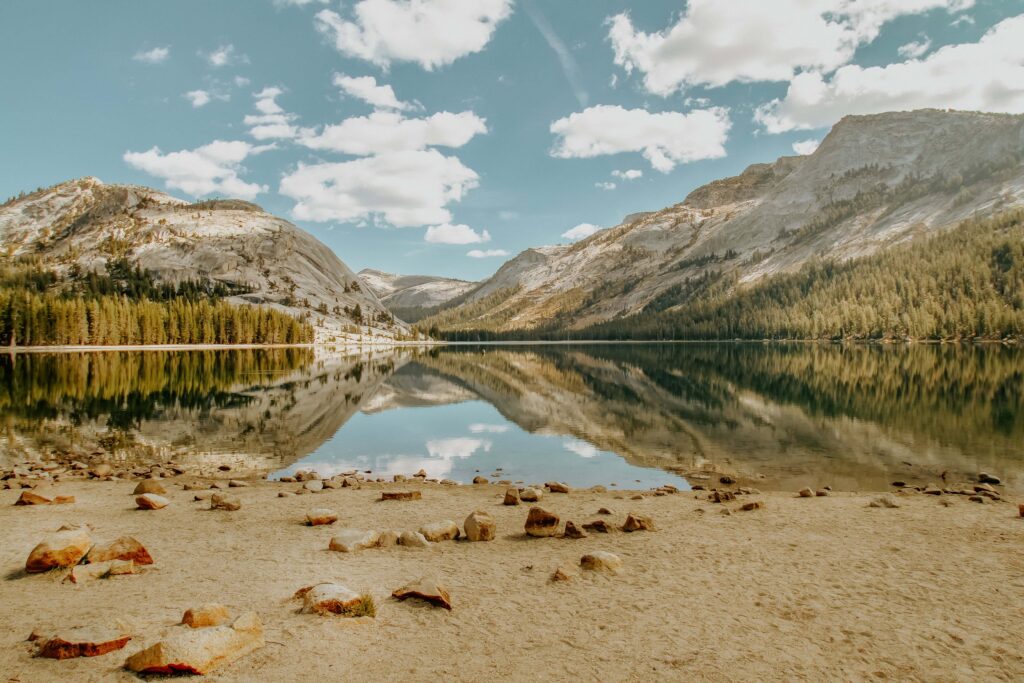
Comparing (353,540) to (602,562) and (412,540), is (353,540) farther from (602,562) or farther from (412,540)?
(602,562)

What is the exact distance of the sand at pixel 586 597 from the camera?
9.36 m

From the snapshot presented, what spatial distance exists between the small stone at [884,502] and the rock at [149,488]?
26022mm

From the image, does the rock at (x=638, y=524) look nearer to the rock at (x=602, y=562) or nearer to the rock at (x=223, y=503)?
the rock at (x=602, y=562)

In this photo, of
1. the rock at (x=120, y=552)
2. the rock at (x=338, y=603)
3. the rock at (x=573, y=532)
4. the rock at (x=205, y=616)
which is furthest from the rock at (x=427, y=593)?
the rock at (x=120, y=552)

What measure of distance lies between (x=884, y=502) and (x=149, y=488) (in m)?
26.9

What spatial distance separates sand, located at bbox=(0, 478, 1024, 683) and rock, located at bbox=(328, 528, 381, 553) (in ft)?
1.38

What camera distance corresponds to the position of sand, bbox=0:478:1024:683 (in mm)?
9359

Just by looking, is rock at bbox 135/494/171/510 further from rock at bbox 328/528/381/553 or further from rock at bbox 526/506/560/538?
rock at bbox 526/506/560/538

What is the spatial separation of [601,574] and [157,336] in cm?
18458

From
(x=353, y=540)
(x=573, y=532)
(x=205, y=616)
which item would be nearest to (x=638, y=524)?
(x=573, y=532)

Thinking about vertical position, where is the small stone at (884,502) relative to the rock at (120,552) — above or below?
below

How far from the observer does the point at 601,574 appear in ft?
44.7

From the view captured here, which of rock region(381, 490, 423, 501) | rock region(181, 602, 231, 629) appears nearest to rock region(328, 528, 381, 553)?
rock region(181, 602, 231, 629)

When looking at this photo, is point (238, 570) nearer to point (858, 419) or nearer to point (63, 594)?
point (63, 594)
